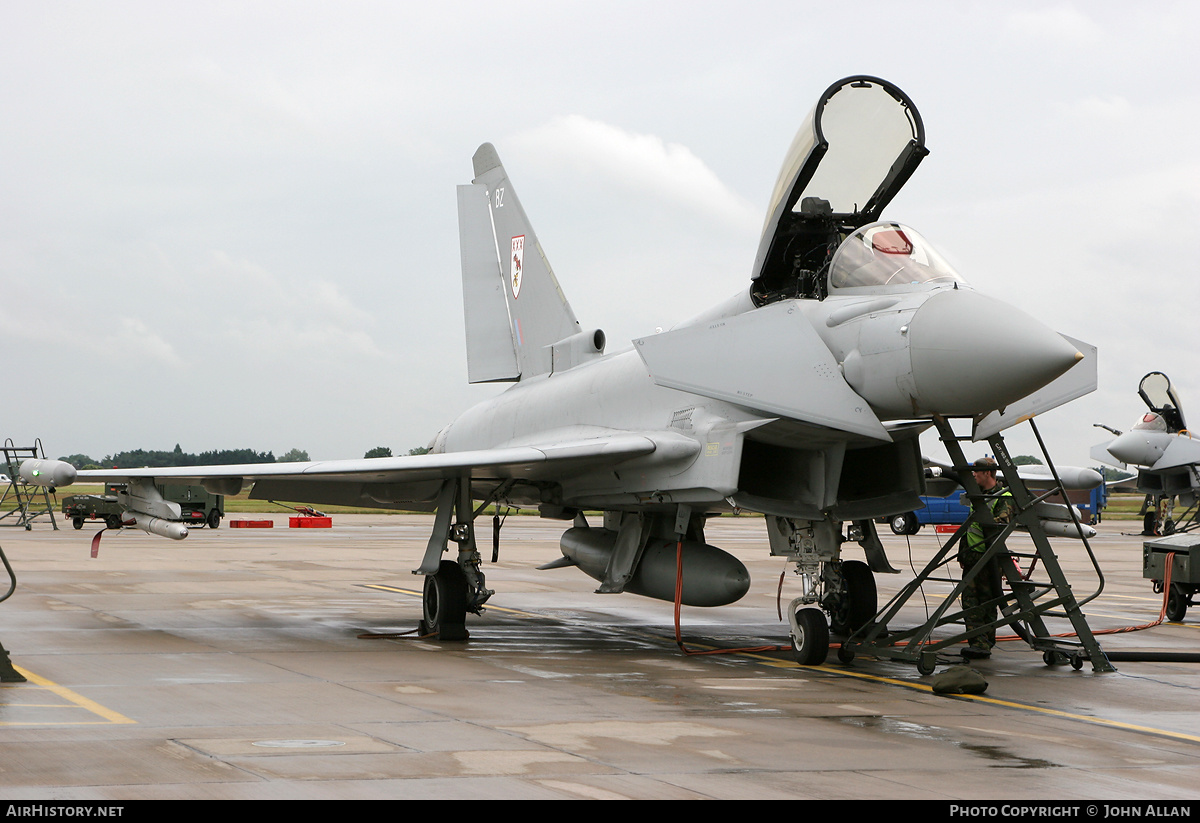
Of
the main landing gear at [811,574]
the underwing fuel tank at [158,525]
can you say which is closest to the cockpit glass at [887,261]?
the main landing gear at [811,574]

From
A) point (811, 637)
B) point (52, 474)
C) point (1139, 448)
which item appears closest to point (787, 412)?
point (811, 637)

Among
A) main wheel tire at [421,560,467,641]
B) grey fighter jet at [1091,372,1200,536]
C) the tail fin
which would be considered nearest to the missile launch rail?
main wheel tire at [421,560,467,641]

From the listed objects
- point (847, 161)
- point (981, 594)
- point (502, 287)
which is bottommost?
point (981, 594)

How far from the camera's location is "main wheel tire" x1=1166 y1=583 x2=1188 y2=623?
12686mm

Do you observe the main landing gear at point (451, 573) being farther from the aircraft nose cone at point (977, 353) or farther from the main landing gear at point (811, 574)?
the aircraft nose cone at point (977, 353)

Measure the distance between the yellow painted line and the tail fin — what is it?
650cm

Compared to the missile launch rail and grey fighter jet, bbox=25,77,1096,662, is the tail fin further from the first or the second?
Answer: the missile launch rail

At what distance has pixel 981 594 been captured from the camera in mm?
10188

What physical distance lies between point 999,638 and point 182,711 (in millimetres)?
7798

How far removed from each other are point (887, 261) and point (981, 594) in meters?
3.50

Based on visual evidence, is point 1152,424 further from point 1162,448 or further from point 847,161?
point 847,161

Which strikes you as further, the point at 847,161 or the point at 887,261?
the point at 847,161

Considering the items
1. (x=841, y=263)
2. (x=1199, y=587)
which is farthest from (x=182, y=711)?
(x=1199, y=587)
